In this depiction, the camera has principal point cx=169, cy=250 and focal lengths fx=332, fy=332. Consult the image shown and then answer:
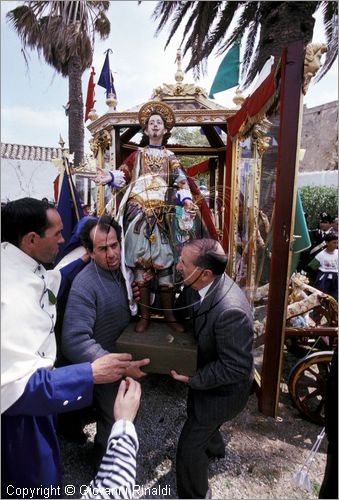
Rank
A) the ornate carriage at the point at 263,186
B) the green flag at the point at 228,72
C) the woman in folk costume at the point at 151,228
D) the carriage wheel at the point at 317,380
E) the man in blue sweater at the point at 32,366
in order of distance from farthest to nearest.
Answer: the green flag at the point at 228,72 → the carriage wheel at the point at 317,380 → the ornate carriage at the point at 263,186 → the woman in folk costume at the point at 151,228 → the man in blue sweater at the point at 32,366

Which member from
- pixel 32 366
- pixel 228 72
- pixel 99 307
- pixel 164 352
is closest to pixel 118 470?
pixel 32 366

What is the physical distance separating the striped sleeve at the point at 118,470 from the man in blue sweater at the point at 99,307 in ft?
2.31

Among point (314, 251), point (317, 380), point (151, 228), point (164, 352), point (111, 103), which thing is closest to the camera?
point (164, 352)

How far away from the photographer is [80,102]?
27.1 ft

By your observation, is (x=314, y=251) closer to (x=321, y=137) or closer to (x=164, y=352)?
(x=164, y=352)

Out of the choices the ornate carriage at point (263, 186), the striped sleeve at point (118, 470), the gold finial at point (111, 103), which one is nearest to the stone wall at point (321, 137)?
the ornate carriage at point (263, 186)

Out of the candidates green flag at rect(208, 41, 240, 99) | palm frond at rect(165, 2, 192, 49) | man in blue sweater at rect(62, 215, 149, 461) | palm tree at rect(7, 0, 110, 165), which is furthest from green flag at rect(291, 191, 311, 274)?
palm tree at rect(7, 0, 110, 165)

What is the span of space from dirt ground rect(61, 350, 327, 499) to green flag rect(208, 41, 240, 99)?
3569 millimetres

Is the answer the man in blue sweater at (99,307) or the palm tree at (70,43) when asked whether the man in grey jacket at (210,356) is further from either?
the palm tree at (70,43)

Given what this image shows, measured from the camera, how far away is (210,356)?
1.96 metres

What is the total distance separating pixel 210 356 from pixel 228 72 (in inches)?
138

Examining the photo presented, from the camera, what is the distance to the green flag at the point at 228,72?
3.97 metres

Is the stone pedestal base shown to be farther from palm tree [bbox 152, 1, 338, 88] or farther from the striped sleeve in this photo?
palm tree [bbox 152, 1, 338, 88]

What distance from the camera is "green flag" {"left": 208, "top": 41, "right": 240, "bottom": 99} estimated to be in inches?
156
